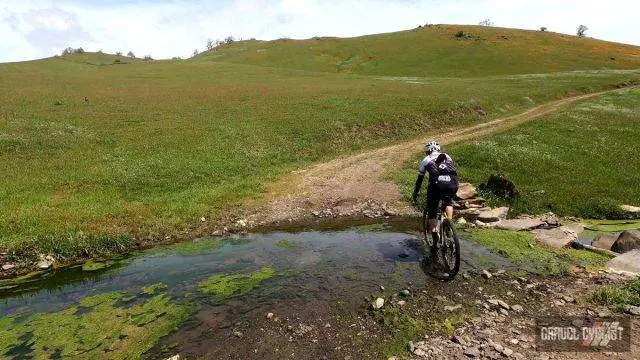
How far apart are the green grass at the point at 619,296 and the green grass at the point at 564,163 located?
10.1m

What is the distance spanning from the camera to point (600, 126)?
136 ft

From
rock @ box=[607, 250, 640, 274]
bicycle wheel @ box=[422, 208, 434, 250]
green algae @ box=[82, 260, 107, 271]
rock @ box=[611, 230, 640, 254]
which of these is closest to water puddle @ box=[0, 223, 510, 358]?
green algae @ box=[82, 260, 107, 271]

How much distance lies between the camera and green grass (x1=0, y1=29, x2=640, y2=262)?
19.8 m

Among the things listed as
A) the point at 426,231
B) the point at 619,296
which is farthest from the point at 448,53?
the point at 619,296

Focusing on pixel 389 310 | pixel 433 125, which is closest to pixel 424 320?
pixel 389 310

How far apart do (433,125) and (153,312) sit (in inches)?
1501

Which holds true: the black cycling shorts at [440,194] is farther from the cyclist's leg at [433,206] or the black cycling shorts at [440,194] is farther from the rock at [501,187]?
the rock at [501,187]

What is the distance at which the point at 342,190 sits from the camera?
24.8m

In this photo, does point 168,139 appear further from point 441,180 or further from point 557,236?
point 557,236

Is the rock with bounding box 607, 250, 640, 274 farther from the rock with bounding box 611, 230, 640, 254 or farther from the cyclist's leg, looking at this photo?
the cyclist's leg

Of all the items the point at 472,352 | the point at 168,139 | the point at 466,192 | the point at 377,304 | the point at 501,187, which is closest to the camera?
the point at 472,352

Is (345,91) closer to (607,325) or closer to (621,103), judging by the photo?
(621,103)

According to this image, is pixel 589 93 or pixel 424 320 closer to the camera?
pixel 424 320

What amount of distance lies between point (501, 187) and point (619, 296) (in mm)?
12502
